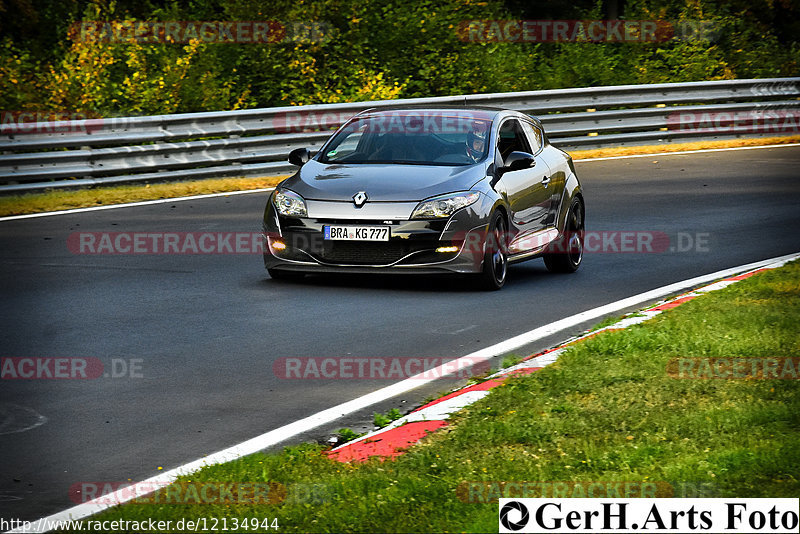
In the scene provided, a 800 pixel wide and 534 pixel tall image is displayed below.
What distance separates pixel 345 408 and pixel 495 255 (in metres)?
4.45

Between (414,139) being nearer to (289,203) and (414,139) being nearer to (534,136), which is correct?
(289,203)

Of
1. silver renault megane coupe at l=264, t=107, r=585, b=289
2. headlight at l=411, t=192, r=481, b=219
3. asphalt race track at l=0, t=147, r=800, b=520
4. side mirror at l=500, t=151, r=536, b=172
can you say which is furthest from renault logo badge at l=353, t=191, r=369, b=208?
side mirror at l=500, t=151, r=536, b=172

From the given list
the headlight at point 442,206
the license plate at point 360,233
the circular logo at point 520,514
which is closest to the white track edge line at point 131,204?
the license plate at point 360,233

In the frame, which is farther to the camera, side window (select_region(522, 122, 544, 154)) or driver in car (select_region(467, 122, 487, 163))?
side window (select_region(522, 122, 544, 154))

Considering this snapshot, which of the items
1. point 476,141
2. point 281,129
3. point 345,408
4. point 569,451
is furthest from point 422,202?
point 281,129

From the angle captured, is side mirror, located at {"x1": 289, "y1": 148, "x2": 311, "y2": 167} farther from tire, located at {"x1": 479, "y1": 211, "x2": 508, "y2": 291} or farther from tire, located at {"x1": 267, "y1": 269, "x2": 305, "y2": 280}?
tire, located at {"x1": 479, "y1": 211, "x2": 508, "y2": 291}

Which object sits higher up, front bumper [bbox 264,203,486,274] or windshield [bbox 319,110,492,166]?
windshield [bbox 319,110,492,166]

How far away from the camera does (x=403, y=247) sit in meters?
11.2

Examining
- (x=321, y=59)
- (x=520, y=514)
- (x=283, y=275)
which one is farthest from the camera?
(x=321, y=59)

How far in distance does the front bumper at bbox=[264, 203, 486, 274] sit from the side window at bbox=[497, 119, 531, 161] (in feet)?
4.68

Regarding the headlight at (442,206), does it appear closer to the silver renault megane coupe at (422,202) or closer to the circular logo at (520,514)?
the silver renault megane coupe at (422,202)

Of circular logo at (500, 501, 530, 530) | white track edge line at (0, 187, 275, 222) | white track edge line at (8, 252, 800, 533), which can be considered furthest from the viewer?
white track edge line at (0, 187, 275, 222)

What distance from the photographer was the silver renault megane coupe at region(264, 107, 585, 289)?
11164 mm

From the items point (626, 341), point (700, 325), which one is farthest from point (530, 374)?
point (700, 325)
